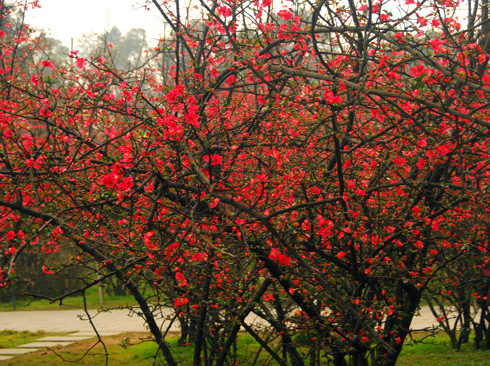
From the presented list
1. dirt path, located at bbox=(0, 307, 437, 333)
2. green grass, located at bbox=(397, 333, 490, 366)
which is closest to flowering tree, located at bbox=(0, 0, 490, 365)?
green grass, located at bbox=(397, 333, 490, 366)

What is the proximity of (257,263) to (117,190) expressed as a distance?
153 cm

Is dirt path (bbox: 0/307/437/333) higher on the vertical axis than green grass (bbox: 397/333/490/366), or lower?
higher

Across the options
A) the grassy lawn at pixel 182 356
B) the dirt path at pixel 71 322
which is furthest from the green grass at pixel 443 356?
the dirt path at pixel 71 322

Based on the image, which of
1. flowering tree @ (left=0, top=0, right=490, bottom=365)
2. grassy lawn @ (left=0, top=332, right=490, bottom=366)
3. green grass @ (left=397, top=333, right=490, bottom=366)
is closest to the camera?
flowering tree @ (left=0, top=0, right=490, bottom=365)

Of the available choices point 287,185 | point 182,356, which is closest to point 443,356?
point 182,356

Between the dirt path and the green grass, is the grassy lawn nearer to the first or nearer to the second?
the green grass

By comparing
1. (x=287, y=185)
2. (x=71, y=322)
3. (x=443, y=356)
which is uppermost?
(x=287, y=185)

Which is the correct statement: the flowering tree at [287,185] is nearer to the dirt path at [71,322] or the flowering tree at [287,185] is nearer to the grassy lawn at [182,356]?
the grassy lawn at [182,356]

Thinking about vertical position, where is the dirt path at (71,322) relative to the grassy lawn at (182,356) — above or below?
above

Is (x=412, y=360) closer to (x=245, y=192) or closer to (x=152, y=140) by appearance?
(x=245, y=192)

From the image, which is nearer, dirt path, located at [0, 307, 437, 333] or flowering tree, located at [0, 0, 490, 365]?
flowering tree, located at [0, 0, 490, 365]

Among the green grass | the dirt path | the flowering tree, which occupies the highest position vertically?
the flowering tree

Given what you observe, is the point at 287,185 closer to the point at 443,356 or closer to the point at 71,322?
the point at 443,356

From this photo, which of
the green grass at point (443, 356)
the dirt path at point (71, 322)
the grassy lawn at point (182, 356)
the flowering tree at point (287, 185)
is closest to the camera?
the flowering tree at point (287, 185)
